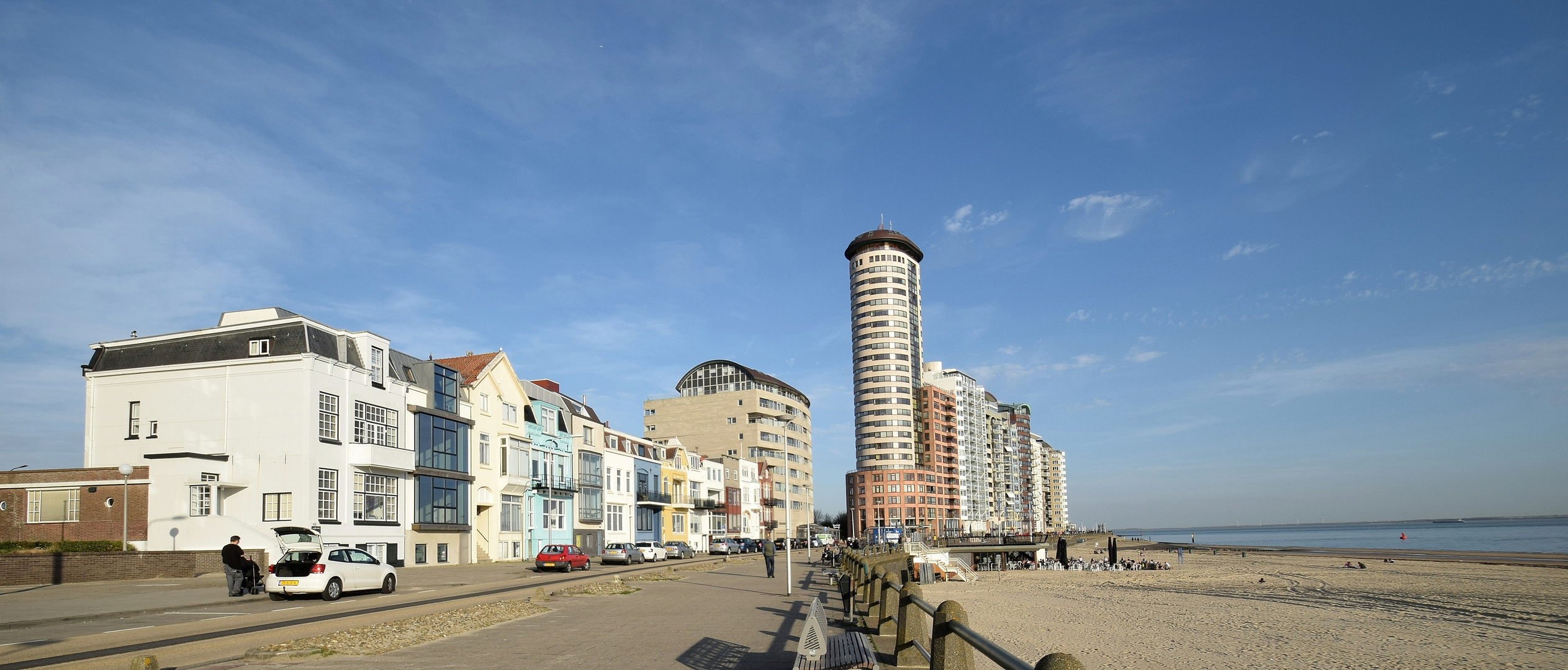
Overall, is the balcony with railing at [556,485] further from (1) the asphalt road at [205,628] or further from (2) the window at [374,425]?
(1) the asphalt road at [205,628]

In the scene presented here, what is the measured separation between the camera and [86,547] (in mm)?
32156

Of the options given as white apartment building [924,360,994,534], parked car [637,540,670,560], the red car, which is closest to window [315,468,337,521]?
the red car

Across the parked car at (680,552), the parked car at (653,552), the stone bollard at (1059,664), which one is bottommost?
the parked car at (680,552)

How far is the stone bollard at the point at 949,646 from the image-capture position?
6.12 metres

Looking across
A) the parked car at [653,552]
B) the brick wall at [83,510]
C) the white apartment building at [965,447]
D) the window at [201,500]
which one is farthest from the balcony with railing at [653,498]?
the white apartment building at [965,447]

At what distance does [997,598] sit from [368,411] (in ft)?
92.5

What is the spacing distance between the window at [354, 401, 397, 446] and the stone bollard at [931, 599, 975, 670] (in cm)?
3952

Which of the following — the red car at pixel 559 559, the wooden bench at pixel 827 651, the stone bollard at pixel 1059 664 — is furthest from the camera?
the red car at pixel 559 559

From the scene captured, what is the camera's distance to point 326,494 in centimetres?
3878

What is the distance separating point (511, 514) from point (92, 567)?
80.4ft

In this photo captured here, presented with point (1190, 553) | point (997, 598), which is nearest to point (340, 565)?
point (997, 598)

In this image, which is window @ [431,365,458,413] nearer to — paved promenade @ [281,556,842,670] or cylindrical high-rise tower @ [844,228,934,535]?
paved promenade @ [281,556,842,670]

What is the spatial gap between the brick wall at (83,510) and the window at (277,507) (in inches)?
156

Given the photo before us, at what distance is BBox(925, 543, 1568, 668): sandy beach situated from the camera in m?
19.8
